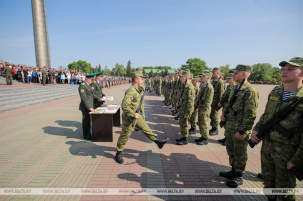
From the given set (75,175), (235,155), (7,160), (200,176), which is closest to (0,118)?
(7,160)

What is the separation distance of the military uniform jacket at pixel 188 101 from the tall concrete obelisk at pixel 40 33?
25862 millimetres

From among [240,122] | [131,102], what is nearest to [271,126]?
[240,122]

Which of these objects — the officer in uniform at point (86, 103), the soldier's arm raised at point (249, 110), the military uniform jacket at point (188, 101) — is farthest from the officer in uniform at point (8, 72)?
the soldier's arm raised at point (249, 110)

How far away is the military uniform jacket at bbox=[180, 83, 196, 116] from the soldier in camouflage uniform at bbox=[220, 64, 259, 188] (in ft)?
5.02

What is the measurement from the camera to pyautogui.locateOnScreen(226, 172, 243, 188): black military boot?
10.4 feet

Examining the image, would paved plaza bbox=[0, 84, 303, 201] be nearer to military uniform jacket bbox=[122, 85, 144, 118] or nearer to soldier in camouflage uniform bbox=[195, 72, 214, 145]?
soldier in camouflage uniform bbox=[195, 72, 214, 145]

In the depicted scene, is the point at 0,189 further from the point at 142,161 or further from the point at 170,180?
the point at 170,180

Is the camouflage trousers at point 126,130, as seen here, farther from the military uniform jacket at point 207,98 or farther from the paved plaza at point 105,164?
the military uniform jacket at point 207,98

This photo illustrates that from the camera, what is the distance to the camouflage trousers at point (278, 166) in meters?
2.11

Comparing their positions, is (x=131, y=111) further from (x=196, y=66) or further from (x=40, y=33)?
(x=196, y=66)

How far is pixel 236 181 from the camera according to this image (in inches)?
127

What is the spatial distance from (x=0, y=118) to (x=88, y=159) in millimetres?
6714

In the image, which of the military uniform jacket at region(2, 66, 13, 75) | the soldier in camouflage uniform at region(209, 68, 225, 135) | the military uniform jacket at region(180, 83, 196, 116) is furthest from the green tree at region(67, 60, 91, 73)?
the military uniform jacket at region(180, 83, 196, 116)

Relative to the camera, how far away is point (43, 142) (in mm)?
5254
